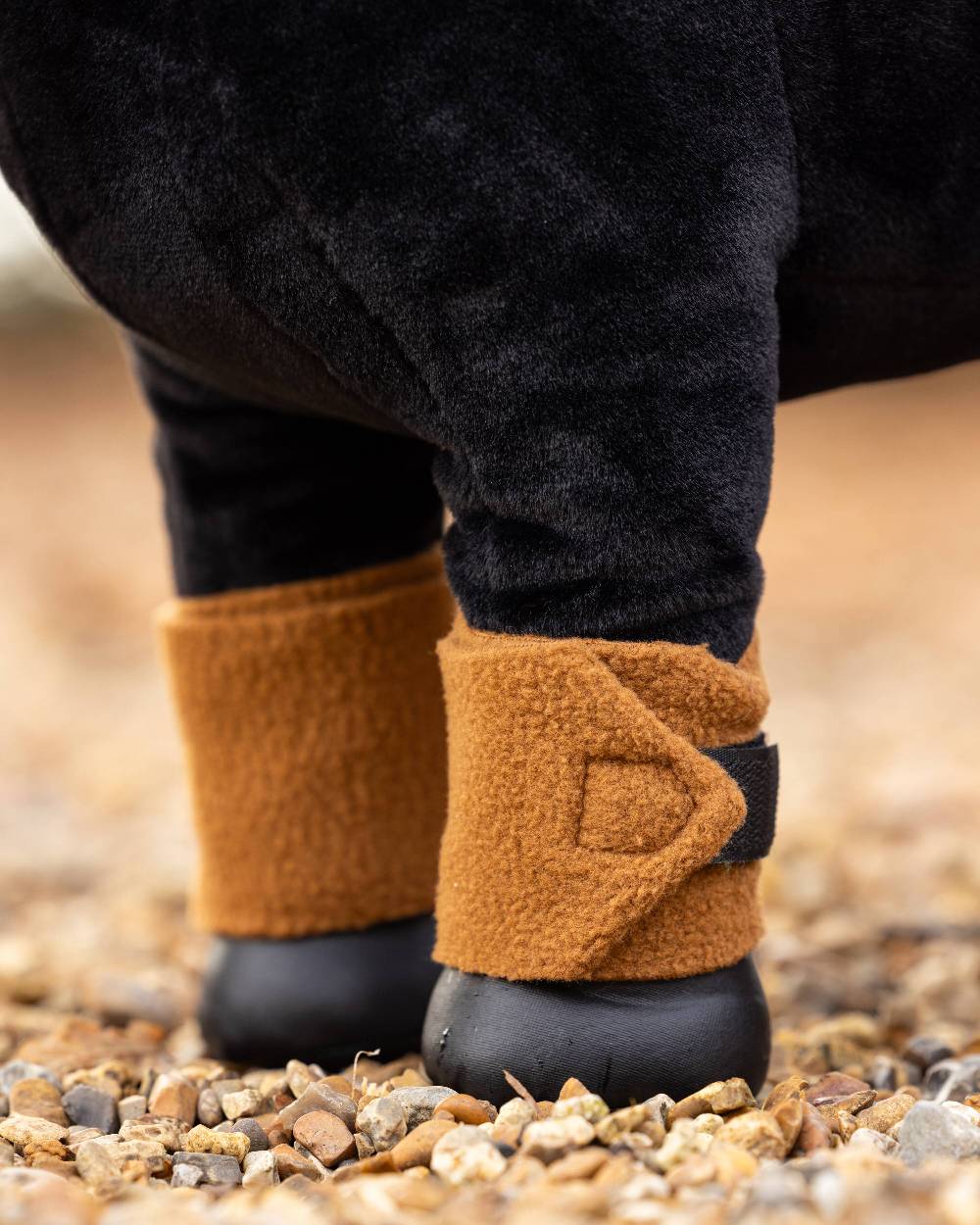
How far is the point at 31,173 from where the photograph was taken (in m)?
Result: 0.81

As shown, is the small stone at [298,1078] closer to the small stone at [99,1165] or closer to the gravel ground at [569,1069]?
the gravel ground at [569,1069]

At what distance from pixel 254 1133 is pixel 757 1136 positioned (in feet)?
1.01

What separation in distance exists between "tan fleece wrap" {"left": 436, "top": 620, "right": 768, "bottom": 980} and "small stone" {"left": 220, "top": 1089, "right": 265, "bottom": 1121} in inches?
7.9

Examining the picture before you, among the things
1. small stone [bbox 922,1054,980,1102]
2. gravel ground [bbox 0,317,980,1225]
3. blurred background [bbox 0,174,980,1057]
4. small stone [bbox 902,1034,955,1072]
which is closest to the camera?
gravel ground [bbox 0,317,980,1225]

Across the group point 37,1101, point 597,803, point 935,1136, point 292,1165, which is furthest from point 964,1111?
point 37,1101

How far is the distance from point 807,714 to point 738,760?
2149mm

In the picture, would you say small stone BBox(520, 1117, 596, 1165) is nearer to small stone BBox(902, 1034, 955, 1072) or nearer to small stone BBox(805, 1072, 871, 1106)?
small stone BBox(805, 1072, 871, 1106)

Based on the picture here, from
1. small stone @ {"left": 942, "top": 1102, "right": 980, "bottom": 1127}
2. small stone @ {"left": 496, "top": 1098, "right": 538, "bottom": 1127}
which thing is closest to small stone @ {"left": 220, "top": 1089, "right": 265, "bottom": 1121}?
small stone @ {"left": 496, "top": 1098, "right": 538, "bottom": 1127}

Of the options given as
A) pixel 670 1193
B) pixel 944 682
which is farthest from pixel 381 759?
pixel 944 682

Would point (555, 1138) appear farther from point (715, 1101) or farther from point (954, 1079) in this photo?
point (954, 1079)

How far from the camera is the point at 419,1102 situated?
32.6 inches

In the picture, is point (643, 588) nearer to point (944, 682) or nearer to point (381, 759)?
point (381, 759)

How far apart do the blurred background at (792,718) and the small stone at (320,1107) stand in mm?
425

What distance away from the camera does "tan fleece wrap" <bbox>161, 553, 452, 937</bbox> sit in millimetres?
1058
